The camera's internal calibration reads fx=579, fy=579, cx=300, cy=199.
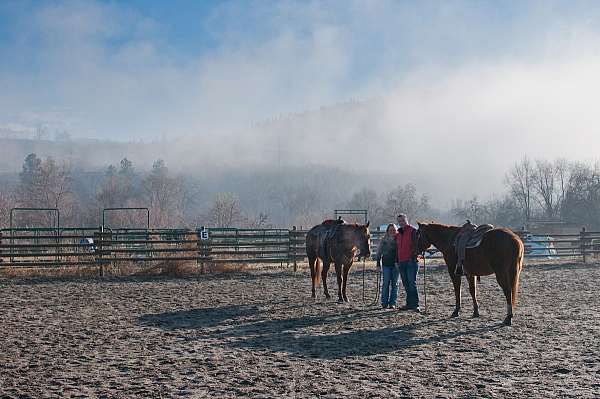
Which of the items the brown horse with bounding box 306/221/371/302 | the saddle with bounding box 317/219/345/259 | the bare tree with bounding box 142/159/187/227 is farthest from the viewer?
the bare tree with bounding box 142/159/187/227

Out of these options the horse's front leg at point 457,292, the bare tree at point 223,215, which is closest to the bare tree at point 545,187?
the bare tree at point 223,215

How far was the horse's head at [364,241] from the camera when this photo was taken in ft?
38.7

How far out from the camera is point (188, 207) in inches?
4350

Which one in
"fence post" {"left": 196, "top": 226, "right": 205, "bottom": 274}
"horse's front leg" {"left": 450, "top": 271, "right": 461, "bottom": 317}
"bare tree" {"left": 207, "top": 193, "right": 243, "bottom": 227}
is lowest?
"horse's front leg" {"left": 450, "top": 271, "right": 461, "bottom": 317}

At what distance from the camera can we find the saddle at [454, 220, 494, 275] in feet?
32.7

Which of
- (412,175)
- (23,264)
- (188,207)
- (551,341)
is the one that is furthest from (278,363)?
(412,175)

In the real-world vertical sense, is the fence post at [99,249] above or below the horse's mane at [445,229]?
below

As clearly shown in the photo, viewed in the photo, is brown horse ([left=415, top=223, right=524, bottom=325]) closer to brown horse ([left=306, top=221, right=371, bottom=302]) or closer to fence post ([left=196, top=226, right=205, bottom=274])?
brown horse ([left=306, top=221, right=371, bottom=302])

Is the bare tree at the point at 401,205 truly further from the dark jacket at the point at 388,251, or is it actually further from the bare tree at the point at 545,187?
the dark jacket at the point at 388,251

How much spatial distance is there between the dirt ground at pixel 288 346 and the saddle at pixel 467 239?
1000 millimetres

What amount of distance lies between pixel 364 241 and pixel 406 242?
1063 millimetres

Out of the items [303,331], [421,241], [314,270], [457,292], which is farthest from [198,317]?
[457,292]

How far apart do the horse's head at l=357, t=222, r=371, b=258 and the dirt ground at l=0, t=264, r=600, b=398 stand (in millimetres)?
1069

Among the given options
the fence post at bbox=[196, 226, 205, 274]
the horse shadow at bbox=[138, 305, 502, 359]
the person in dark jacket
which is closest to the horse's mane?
the person in dark jacket
